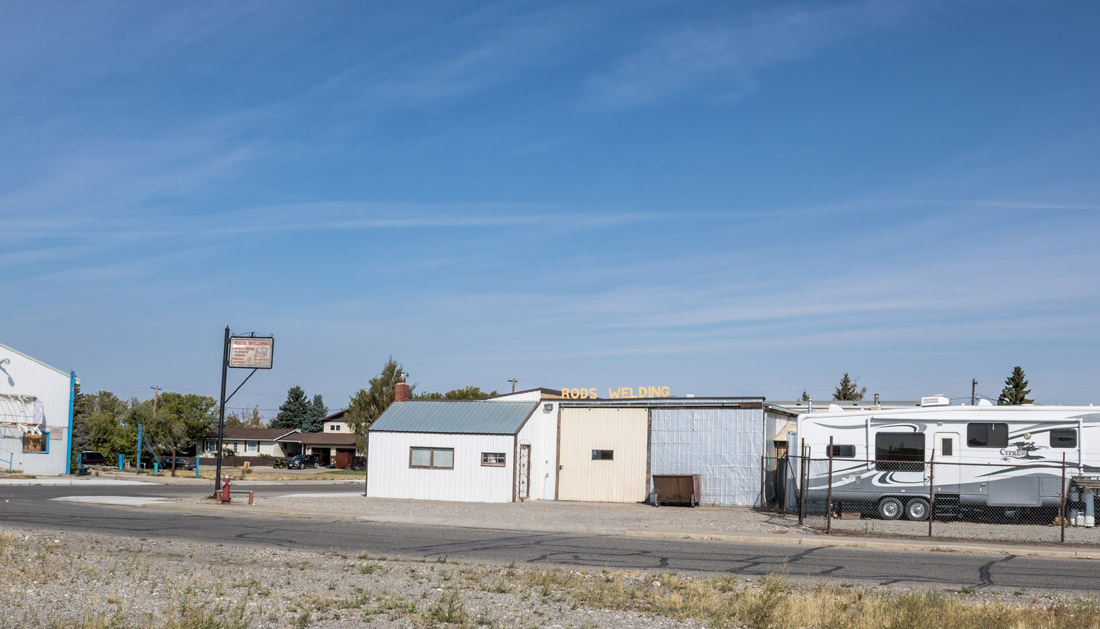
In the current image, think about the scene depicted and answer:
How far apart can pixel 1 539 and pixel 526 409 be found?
21.2 metres

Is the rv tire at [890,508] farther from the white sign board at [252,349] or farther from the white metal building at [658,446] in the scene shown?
the white sign board at [252,349]

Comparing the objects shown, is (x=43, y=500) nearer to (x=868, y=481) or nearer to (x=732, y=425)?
(x=732, y=425)

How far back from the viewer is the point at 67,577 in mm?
13656

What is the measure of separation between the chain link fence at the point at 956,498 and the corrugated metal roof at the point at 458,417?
1206 cm

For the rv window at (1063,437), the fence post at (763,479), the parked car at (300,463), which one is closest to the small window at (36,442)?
the parked car at (300,463)

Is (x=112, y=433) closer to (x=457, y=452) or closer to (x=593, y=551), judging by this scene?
(x=457, y=452)

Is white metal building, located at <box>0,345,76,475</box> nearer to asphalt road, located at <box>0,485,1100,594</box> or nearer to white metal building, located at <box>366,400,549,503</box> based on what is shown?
white metal building, located at <box>366,400,549,503</box>

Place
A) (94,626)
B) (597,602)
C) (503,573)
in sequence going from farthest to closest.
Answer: (503,573) → (597,602) → (94,626)

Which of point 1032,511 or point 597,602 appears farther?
point 1032,511

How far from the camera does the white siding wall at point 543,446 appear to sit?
36625 millimetres

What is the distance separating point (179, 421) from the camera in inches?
2692

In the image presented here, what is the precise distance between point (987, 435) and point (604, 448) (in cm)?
1422

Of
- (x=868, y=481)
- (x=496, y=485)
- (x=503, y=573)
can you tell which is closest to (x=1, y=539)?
(x=503, y=573)

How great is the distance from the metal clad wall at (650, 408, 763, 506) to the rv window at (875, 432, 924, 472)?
613 cm
